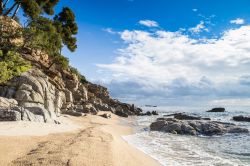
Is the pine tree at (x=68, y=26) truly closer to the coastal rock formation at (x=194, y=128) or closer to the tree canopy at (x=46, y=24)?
the tree canopy at (x=46, y=24)

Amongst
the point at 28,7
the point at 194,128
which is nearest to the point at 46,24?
the point at 28,7

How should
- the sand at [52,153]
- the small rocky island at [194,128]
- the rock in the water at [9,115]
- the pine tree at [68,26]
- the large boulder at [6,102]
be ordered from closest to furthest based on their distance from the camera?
the sand at [52,153]
the rock in the water at [9,115]
the large boulder at [6,102]
the small rocky island at [194,128]
the pine tree at [68,26]

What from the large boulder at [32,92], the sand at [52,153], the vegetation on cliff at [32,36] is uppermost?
the vegetation on cliff at [32,36]

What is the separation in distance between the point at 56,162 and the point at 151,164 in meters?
5.45

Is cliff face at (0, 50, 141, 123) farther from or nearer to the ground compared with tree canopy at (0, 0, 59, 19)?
nearer to the ground

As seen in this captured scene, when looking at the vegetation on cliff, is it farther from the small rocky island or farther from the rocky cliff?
the small rocky island

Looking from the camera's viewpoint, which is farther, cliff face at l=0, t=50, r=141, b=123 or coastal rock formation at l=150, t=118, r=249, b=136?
coastal rock formation at l=150, t=118, r=249, b=136

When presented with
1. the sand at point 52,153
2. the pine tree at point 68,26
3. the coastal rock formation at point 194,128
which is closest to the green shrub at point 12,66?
the sand at point 52,153

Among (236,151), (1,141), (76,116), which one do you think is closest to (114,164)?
(1,141)

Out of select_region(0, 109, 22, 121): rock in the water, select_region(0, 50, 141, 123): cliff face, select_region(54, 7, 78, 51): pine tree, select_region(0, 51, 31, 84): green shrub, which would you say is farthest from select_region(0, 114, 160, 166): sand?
select_region(54, 7, 78, 51): pine tree

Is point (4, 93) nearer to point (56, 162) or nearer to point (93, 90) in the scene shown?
point (56, 162)

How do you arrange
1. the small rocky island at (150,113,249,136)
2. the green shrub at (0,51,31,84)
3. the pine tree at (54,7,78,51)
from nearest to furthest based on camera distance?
the green shrub at (0,51,31,84) → the small rocky island at (150,113,249,136) → the pine tree at (54,7,78,51)

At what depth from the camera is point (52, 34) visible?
46.4 m

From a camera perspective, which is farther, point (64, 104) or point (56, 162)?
point (64, 104)
